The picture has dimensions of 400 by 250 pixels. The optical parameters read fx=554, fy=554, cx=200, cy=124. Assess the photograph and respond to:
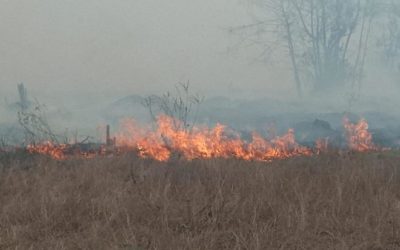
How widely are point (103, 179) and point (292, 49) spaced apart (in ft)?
105

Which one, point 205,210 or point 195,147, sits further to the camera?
point 195,147

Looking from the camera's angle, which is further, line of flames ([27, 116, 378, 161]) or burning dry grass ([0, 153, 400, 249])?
line of flames ([27, 116, 378, 161])

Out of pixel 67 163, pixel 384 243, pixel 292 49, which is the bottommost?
pixel 384 243

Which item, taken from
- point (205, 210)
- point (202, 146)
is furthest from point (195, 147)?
point (205, 210)

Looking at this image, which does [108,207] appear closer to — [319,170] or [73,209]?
[73,209]

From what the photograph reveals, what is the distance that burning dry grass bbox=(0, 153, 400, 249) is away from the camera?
5.07 metres

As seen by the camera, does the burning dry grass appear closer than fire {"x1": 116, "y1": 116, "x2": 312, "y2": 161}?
Yes

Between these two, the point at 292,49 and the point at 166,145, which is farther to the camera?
the point at 292,49

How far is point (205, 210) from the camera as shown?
5.75 metres

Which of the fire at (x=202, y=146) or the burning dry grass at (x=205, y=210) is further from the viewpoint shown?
the fire at (x=202, y=146)

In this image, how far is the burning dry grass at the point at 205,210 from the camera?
507cm

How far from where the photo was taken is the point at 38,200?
6.52 m

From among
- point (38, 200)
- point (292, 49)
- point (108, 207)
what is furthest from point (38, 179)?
point (292, 49)

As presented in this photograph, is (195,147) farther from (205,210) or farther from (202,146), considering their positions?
(205,210)
